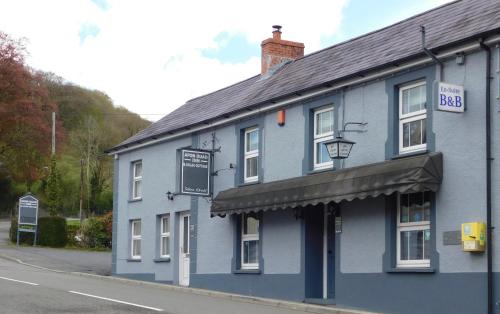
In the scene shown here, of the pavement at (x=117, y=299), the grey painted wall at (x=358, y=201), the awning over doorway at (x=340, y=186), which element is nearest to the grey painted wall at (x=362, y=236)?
the grey painted wall at (x=358, y=201)

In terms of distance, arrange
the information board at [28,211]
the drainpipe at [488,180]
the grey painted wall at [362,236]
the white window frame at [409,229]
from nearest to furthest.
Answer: the drainpipe at [488,180], the white window frame at [409,229], the grey painted wall at [362,236], the information board at [28,211]

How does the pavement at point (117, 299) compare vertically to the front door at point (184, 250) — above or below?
below

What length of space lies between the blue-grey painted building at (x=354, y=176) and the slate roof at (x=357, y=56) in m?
0.07

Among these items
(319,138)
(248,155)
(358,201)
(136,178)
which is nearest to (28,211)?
(136,178)

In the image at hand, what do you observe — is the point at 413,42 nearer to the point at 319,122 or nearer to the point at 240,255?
the point at 319,122

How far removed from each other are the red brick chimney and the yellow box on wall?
11.5m

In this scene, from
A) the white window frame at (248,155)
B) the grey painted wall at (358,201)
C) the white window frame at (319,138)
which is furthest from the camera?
the white window frame at (248,155)

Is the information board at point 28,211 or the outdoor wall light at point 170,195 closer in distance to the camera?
the outdoor wall light at point 170,195

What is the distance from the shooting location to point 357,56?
18.8 m

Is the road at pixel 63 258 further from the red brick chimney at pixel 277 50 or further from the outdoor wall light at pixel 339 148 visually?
the outdoor wall light at pixel 339 148

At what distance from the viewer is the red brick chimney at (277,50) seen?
2408 cm

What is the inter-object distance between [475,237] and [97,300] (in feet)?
25.2

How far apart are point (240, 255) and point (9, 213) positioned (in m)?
52.1

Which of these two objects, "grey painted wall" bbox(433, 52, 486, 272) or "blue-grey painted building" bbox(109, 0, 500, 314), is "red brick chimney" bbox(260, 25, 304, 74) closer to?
"blue-grey painted building" bbox(109, 0, 500, 314)
